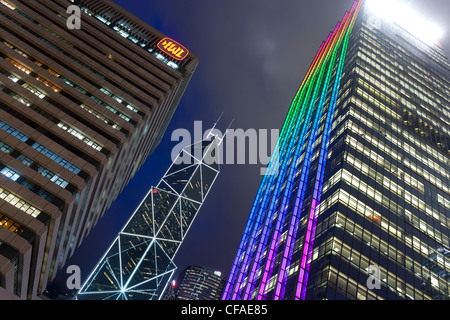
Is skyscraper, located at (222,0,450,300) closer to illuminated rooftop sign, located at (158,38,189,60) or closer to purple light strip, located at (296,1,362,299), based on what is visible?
purple light strip, located at (296,1,362,299)

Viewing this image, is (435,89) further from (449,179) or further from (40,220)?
(40,220)

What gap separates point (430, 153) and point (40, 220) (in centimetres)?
7649

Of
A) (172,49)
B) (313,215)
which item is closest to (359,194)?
(313,215)

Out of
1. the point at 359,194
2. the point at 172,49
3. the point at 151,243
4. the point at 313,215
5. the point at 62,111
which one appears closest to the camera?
the point at 359,194

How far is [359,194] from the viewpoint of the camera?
169 ft

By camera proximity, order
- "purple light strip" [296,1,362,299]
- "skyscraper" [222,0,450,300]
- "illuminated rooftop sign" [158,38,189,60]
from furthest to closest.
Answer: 1. "illuminated rooftop sign" [158,38,189,60]
2. "skyscraper" [222,0,450,300]
3. "purple light strip" [296,1,362,299]

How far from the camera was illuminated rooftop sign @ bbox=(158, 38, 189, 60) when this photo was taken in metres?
80.7

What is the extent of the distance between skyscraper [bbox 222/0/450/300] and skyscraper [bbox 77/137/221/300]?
39.2 m

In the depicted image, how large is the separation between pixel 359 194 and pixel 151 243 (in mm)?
80427

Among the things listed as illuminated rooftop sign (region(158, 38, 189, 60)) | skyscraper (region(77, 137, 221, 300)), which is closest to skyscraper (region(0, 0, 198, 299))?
illuminated rooftop sign (region(158, 38, 189, 60))

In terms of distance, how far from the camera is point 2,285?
1308 inches

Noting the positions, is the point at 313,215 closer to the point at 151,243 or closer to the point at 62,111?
the point at 62,111

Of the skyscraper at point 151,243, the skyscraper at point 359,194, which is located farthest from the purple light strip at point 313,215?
the skyscraper at point 151,243
